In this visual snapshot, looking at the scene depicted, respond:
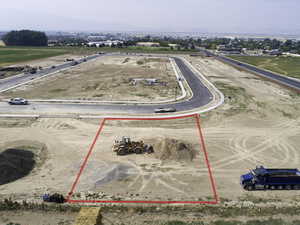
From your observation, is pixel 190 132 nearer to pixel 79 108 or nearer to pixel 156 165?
pixel 156 165

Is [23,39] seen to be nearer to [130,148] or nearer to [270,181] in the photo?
[130,148]

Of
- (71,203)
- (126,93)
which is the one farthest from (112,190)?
(126,93)

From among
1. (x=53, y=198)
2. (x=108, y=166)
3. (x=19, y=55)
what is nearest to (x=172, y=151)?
(x=108, y=166)

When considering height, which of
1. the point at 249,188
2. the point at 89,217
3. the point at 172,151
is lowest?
the point at 249,188

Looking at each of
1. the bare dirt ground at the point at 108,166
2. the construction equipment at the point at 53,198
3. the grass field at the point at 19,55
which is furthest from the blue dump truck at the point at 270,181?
the grass field at the point at 19,55

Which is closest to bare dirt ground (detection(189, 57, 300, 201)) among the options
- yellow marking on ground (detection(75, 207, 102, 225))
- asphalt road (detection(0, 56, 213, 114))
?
asphalt road (detection(0, 56, 213, 114))

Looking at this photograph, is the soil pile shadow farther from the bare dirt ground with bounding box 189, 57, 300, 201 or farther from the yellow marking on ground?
the bare dirt ground with bounding box 189, 57, 300, 201

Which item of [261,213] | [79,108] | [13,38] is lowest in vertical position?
[261,213]

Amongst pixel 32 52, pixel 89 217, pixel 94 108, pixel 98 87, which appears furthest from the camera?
pixel 32 52
